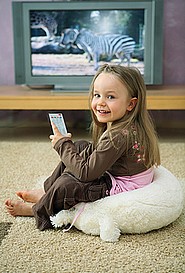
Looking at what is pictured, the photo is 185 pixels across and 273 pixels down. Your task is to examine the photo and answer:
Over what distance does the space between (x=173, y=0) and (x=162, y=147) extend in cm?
125

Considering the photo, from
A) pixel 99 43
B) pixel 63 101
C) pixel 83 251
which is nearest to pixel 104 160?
pixel 83 251

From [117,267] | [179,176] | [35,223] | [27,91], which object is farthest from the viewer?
[27,91]

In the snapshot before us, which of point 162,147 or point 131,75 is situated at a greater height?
point 131,75

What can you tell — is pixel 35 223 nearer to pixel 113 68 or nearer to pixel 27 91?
pixel 113 68

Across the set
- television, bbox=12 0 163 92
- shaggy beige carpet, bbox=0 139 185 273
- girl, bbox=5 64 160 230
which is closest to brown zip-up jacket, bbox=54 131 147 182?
girl, bbox=5 64 160 230

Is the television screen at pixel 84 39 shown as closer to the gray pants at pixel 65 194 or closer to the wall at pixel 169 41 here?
the wall at pixel 169 41

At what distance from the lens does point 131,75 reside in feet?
5.60

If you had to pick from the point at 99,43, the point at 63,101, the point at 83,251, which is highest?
the point at 99,43

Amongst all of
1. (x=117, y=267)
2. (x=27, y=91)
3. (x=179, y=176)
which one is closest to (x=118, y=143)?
(x=117, y=267)

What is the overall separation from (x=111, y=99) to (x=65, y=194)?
0.37m

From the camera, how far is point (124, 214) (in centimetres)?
162

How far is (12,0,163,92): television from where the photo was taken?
3330mm

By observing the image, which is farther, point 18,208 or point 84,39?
point 84,39

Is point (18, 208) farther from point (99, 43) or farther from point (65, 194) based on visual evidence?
point (99, 43)
